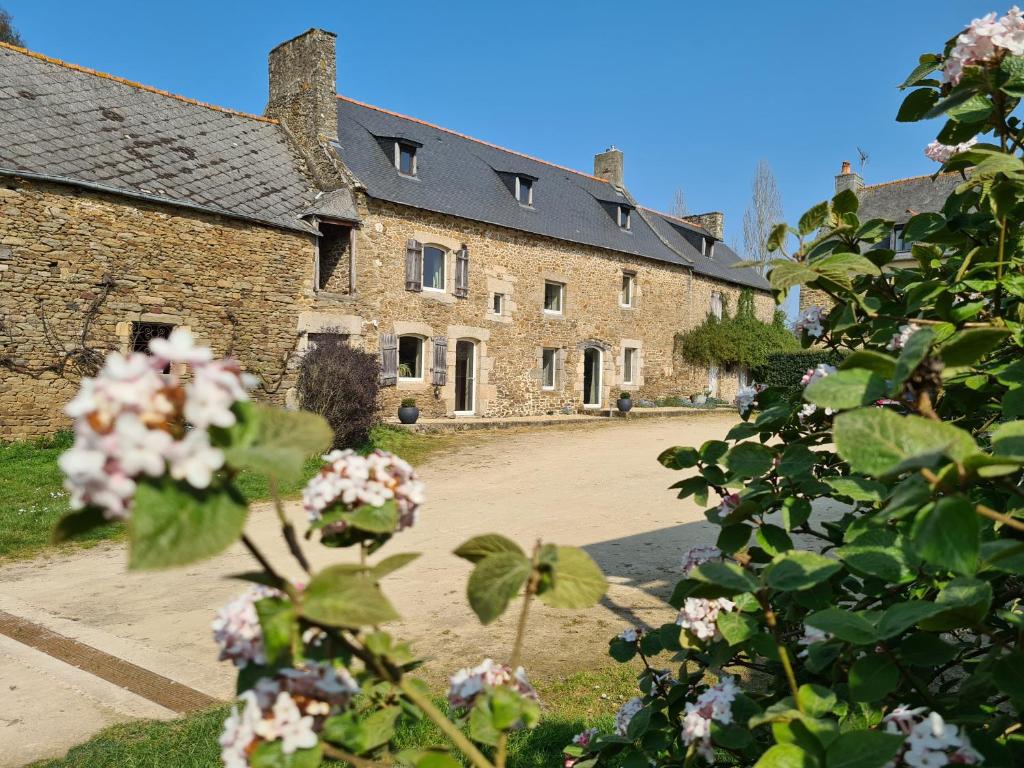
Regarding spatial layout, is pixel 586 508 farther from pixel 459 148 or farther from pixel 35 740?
pixel 459 148

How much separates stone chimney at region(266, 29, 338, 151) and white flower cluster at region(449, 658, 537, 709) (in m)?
17.3

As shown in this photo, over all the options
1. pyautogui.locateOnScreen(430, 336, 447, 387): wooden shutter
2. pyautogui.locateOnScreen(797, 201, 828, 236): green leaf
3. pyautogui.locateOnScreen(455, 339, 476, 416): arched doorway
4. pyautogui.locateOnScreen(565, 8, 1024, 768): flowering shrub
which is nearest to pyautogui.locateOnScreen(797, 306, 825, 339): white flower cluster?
pyautogui.locateOnScreen(565, 8, 1024, 768): flowering shrub

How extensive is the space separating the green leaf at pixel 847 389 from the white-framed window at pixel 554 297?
66.7ft

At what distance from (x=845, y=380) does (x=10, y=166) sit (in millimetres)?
14051

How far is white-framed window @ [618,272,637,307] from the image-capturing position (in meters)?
23.2

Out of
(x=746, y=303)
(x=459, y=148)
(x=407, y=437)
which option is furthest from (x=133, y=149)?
(x=746, y=303)

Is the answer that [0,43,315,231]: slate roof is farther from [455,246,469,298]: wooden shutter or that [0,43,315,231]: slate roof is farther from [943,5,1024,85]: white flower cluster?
[943,5,1024,85]: white flower cluster

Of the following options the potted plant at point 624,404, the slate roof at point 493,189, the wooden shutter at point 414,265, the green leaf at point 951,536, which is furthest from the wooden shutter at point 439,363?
the green leaf at point 951,536

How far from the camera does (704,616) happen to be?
163cm

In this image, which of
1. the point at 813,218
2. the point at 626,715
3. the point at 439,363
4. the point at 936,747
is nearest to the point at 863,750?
the point at 936,747

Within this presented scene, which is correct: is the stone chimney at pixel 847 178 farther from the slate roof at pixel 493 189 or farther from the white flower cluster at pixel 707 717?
the white flower cluster at pixel 707 717

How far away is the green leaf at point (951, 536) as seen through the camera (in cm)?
75

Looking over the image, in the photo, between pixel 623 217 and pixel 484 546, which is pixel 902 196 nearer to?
pixel 623 217

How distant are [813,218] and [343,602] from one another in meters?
1.82
